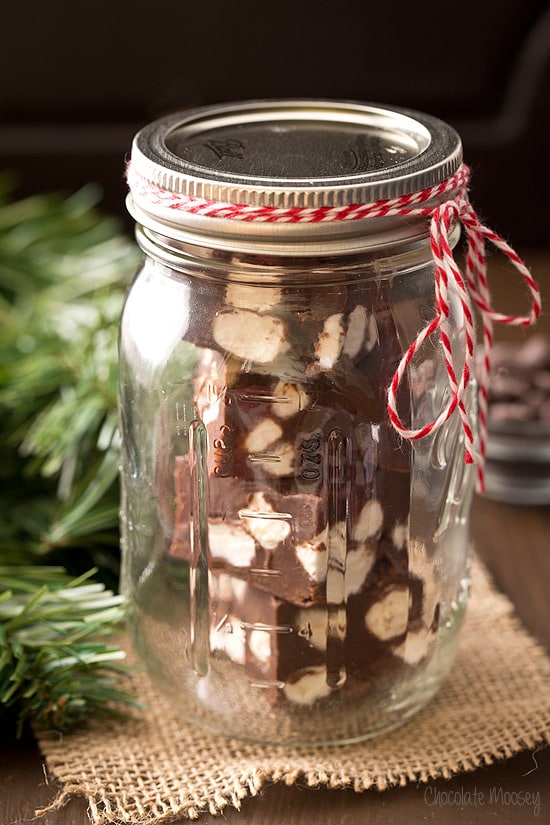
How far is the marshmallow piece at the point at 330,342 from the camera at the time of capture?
1.80 feet

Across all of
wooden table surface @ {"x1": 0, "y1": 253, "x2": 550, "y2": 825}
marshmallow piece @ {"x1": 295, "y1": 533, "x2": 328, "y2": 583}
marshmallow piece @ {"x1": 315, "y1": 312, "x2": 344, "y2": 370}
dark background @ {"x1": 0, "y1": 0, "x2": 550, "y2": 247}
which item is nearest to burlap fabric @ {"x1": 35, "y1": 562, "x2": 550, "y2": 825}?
wooden table surface @ {"x1": 0, "y1": 253, "x2": 550, "y2": 825}

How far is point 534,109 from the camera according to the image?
1.48 m

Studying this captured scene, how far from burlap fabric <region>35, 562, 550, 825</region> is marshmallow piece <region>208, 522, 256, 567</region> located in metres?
0.12

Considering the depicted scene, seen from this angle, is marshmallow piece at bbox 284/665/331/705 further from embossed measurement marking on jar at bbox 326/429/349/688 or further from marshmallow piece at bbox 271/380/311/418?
marshmallow piece at bbox 271/380/311/418

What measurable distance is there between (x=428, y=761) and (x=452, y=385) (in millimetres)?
213

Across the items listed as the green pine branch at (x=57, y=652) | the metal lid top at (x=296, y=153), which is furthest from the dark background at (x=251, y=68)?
the green pine branch at (x=57, y=652)

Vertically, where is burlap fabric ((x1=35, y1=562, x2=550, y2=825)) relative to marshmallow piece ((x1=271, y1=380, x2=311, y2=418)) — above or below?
below

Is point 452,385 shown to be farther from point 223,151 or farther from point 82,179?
point 82,179

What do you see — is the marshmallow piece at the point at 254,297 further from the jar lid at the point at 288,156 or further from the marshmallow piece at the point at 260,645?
the marshmallow piece at the point at 260,645

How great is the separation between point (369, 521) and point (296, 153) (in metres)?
0.20

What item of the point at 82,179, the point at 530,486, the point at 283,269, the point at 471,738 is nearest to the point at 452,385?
the point at 283,269

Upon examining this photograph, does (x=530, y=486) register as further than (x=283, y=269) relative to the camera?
Yes

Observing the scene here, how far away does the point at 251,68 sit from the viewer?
55.9 inches

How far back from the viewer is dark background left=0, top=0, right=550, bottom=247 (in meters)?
1.38
